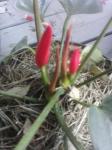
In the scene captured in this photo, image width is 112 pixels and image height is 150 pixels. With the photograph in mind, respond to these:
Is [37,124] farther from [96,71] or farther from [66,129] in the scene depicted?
[96,71]

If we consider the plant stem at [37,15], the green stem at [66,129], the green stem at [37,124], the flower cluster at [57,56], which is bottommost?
the green stem at [66,129]

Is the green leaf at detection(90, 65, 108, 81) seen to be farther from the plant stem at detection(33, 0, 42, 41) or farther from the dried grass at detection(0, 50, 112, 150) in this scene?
the plant stem at detection(33, 0, 42, 41)

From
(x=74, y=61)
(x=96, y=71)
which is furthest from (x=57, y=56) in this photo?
(x=96, y=71)

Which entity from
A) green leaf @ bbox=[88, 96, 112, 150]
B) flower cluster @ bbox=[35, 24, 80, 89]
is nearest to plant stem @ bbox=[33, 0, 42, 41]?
flower cluster @ bbox=[35, 24, 80, 89]

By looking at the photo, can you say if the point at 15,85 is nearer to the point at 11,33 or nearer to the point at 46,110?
the point at 46,110

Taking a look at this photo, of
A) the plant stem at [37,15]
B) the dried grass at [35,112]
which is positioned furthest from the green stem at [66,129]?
the plant stem at [37,15]

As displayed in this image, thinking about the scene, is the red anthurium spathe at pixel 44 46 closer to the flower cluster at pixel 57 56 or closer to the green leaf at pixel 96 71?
the flower cluster at pixel 57 56
